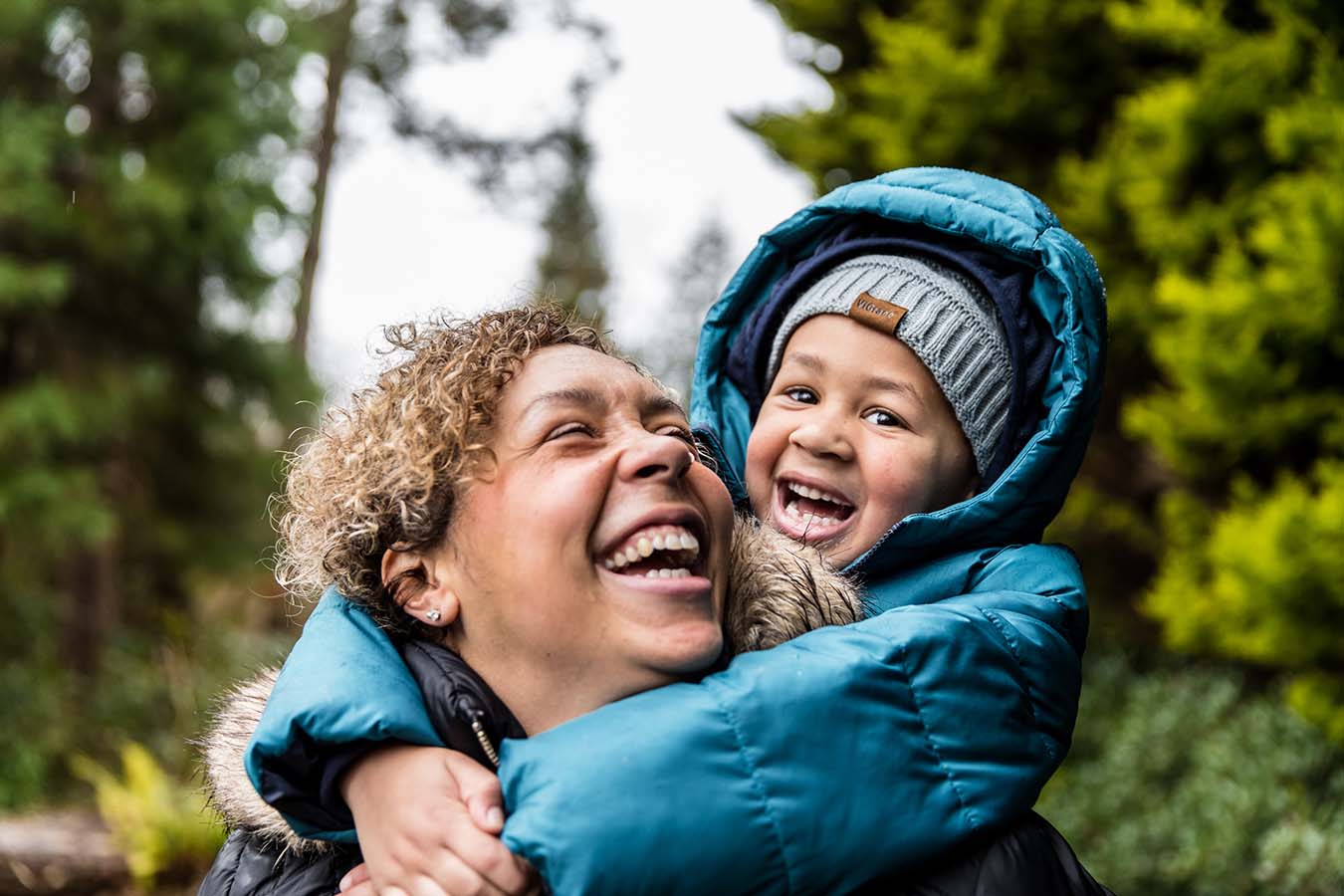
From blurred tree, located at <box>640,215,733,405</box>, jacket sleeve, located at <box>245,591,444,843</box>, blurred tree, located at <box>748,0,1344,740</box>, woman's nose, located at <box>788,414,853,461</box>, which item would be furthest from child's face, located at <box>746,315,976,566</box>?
blurred tree, located at <box>640,215,733,405</box>

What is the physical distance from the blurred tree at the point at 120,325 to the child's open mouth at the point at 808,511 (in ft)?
28.6

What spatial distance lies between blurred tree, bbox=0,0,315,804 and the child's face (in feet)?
28.7

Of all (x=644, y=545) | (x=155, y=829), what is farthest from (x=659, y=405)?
(x=155, y=829)

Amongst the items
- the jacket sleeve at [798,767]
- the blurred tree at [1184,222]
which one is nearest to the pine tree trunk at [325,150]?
the blurred tree at [1184,222]

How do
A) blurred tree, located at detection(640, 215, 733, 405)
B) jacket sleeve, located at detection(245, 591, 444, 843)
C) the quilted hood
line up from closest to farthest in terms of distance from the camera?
jacket sleeve, located at detection(245, 591, 444, 843) → the quilted hood → blurred tree, located at detection(640, 215, 733, 405)

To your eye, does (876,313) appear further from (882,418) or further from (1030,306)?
(1030,306)

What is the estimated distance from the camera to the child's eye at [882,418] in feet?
7.43

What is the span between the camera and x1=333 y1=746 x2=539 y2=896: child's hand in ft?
4.62

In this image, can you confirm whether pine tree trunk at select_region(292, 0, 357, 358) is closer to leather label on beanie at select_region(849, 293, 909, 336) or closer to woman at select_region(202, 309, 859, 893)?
leather label on beanie at select_region(849, 293, 909, 336)

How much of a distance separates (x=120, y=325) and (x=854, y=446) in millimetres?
10720

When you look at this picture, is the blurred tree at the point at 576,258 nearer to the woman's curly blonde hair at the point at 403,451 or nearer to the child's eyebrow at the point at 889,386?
the child's eyebrow at the point at 889,386

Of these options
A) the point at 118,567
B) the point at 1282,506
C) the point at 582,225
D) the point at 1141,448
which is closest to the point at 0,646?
the point at 118,567

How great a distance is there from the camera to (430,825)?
1.43 m

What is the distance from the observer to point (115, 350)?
36.1ft
